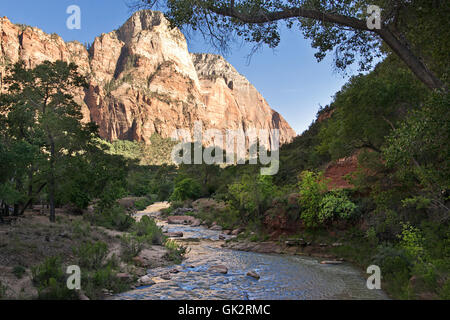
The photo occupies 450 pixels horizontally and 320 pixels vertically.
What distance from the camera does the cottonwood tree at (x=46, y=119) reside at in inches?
629

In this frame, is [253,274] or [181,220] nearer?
[253,274]

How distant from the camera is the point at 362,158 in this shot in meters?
12.2

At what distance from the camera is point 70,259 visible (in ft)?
33.1

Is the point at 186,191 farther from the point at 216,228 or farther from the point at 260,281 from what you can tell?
the point at 260,281

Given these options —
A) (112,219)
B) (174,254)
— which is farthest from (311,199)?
(112,219)

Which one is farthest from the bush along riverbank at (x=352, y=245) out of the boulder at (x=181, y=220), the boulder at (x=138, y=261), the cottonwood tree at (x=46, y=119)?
the cottonwood tree at (x=46, y=119)

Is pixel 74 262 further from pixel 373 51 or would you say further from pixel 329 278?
pixel 373 51

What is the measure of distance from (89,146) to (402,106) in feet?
58.5

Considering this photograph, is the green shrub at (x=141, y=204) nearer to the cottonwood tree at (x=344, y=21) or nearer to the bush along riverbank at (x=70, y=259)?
the bush along riverbank at (x=70, y=259)

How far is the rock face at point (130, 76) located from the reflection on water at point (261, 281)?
12139cm

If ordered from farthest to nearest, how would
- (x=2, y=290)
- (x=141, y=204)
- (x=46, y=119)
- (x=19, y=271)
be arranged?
1. (x=141, y=204)
2. (x=46, y=119)
3. (x=19, y=271)
4. (x=2, y=290)

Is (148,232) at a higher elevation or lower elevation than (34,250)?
lower

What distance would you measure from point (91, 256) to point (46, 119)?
9.49m
